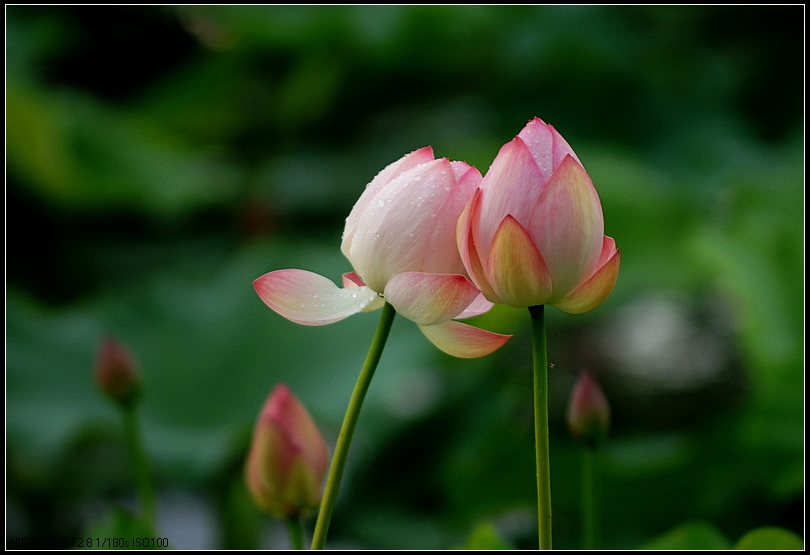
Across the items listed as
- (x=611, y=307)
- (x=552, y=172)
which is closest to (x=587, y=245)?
(x=552, y=172)

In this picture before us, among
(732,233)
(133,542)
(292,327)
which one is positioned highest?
(732,233)

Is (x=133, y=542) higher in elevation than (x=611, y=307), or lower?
lower

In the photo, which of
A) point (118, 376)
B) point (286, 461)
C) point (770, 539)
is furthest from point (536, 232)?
point (118, 376)

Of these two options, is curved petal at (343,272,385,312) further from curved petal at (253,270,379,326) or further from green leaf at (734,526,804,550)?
green leaf at (734,526,804,550)

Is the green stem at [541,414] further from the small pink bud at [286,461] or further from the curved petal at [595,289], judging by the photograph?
the small pink bud at [286,461]

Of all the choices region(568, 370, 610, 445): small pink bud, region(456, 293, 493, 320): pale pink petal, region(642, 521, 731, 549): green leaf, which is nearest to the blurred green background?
region(642, 521, 731, 549): green leaf

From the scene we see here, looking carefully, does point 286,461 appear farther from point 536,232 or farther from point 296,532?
point 536,232

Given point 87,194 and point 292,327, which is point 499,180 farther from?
point 87,194
